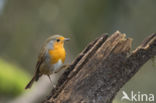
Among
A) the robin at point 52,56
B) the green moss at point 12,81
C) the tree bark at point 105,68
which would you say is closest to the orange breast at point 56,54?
the robin at point 52,56

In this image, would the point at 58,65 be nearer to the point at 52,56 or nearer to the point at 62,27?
the point at 52,56

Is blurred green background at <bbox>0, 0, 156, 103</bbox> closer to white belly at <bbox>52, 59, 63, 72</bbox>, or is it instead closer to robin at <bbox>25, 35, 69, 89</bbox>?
robin at <bbox>25, 35, 69, 89</bbox>

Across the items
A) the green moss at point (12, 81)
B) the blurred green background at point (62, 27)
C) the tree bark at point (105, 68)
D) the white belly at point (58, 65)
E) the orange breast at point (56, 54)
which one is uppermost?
the blurred green background at point (62, 27)

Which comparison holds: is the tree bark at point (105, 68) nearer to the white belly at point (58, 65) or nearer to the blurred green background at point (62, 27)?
the white belly at point (58, 65)

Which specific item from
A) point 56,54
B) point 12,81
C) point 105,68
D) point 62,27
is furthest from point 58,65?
point 62,27

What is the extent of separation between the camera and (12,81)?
11.5 metres

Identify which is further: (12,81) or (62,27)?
(62,27)

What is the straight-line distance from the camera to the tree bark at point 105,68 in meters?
4.64

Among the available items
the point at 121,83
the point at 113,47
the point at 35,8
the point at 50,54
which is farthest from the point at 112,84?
the point at 35,8

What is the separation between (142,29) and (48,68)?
6.12 meters

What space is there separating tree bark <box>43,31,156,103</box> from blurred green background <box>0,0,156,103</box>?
622 centimetres

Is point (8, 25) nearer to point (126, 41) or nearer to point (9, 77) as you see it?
point (9, 77)

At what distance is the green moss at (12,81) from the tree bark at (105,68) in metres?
6.60

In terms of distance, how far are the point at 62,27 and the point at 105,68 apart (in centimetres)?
824
